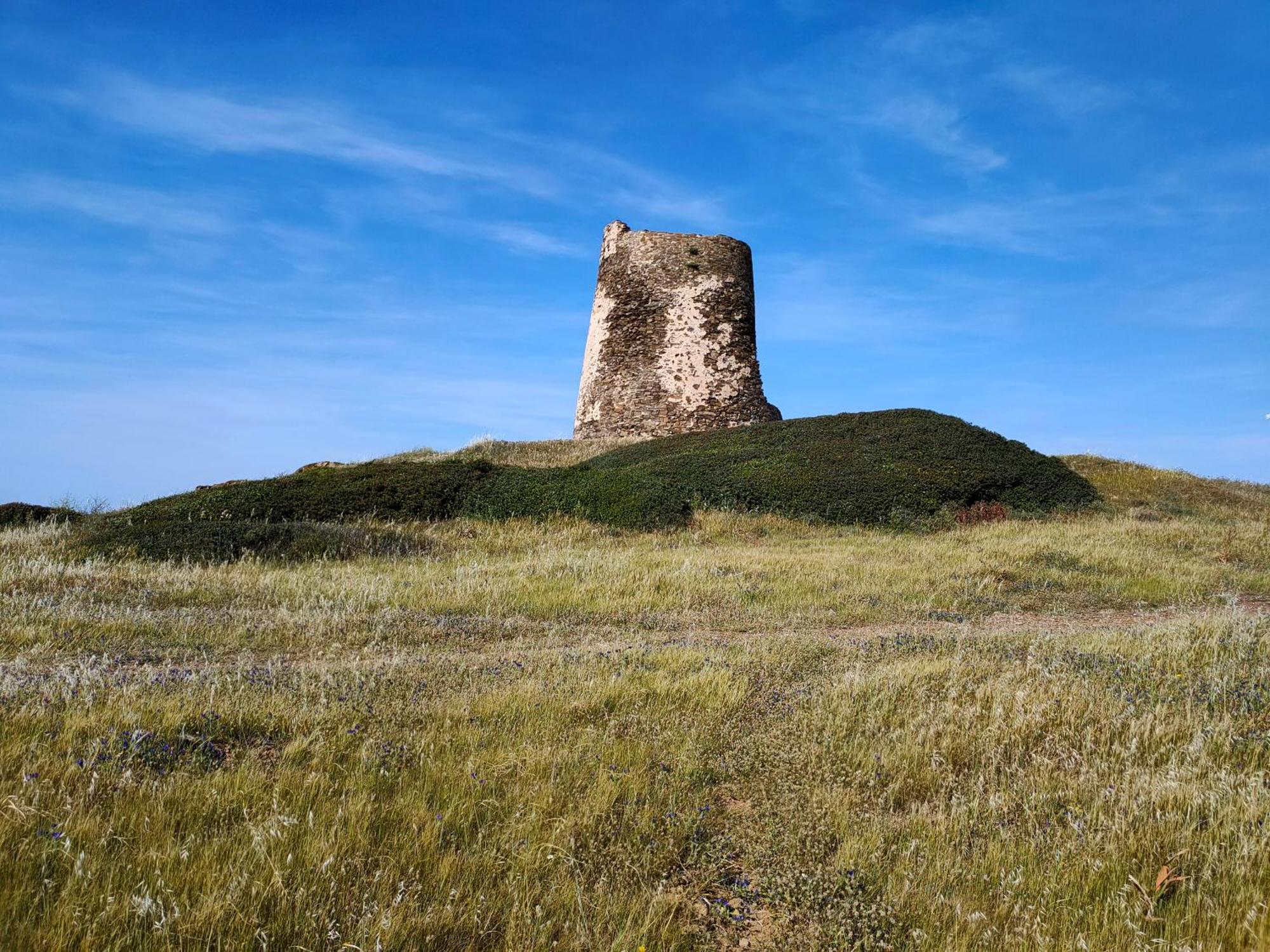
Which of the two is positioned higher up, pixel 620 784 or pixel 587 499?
pixel 587 499

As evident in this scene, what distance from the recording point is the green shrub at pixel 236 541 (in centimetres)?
1396

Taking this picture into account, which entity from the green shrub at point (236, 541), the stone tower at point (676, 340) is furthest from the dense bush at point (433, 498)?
the stone tower at point (676, 340)

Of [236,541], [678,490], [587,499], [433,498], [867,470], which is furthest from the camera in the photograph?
[867,470]

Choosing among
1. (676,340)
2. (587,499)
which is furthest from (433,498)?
(676,340)

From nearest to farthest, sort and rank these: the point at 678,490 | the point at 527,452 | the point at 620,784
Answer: the point at 620,784 → the point at 678,490 → the point at 527,452

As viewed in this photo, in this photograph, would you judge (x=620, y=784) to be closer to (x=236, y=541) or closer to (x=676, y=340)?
(x=236, y=541)

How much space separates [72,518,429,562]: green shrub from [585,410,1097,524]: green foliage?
784cm

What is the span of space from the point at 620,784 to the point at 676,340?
2820 centimetres

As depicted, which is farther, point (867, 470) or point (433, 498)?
point (867, 470)

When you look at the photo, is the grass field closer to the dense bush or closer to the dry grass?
the dense bush

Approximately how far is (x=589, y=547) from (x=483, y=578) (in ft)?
13.2

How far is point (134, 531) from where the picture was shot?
1516cm

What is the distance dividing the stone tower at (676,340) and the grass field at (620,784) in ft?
72.4

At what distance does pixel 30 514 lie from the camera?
19.5 m
